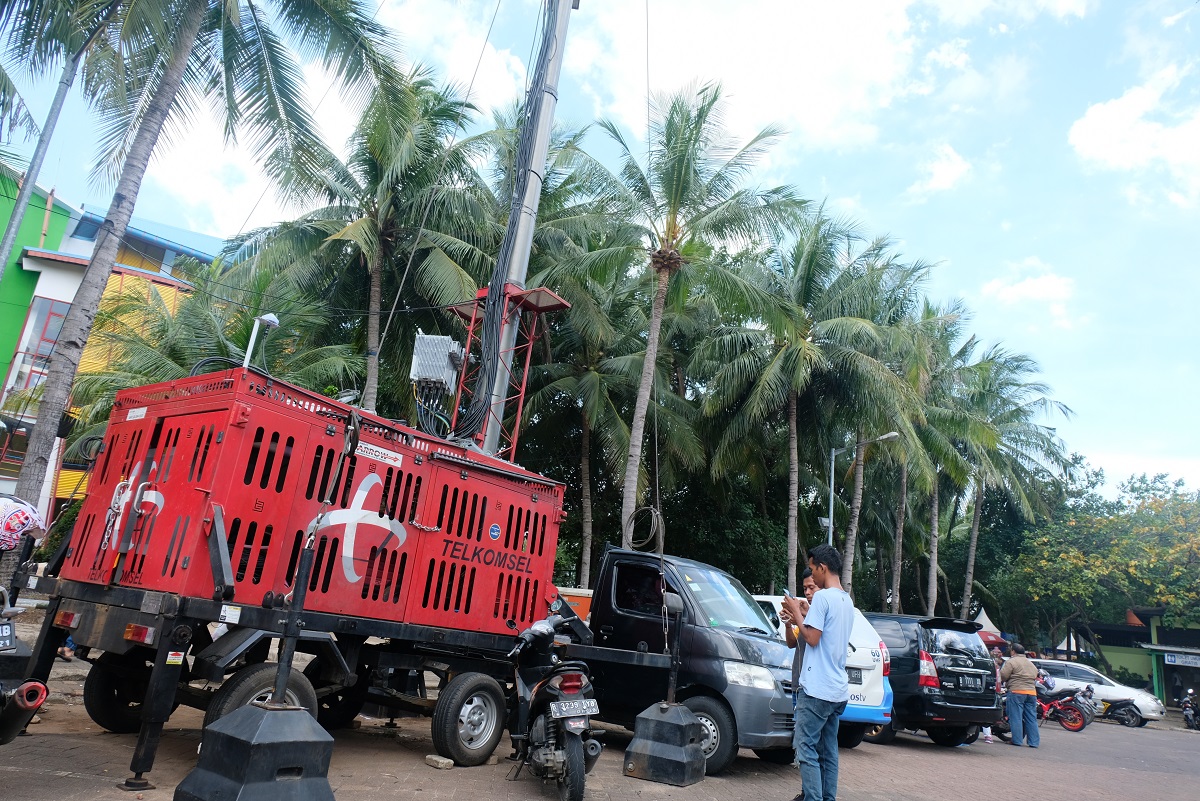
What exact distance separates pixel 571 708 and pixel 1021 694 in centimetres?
1019

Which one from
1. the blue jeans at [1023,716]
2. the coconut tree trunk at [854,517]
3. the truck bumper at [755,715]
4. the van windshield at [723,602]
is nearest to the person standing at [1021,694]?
the blue jeans at [1023,716]

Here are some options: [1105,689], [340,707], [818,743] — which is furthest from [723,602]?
[1105,689]

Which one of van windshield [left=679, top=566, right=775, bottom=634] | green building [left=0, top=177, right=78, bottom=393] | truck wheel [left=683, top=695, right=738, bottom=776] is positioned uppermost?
green building [left=0, top=177, right=78, bottom=393]

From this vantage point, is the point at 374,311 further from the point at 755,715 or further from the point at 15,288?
the point at 15,288

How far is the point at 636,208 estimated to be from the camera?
53.8 feet

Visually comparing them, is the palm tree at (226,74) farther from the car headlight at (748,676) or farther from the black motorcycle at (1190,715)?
the black motorcycle at (1190,715)

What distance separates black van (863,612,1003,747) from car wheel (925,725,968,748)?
2.03 ft

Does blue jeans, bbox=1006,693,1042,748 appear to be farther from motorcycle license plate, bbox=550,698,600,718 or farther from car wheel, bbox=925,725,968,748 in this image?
motorcycle license plate, bbox=550,698,600,718

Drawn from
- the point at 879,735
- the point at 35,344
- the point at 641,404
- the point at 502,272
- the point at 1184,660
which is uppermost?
the point at 35,344

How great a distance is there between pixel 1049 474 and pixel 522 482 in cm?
3502

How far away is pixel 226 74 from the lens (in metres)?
11.8

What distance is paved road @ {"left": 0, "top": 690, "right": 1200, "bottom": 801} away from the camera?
5.02 m

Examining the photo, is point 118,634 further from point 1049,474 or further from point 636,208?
point 1049,474

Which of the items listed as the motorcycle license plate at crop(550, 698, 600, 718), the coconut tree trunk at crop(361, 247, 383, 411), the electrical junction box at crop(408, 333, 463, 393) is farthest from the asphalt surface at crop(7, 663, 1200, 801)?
the coconut tree trunk at crop(361, 247, 383, 411)
